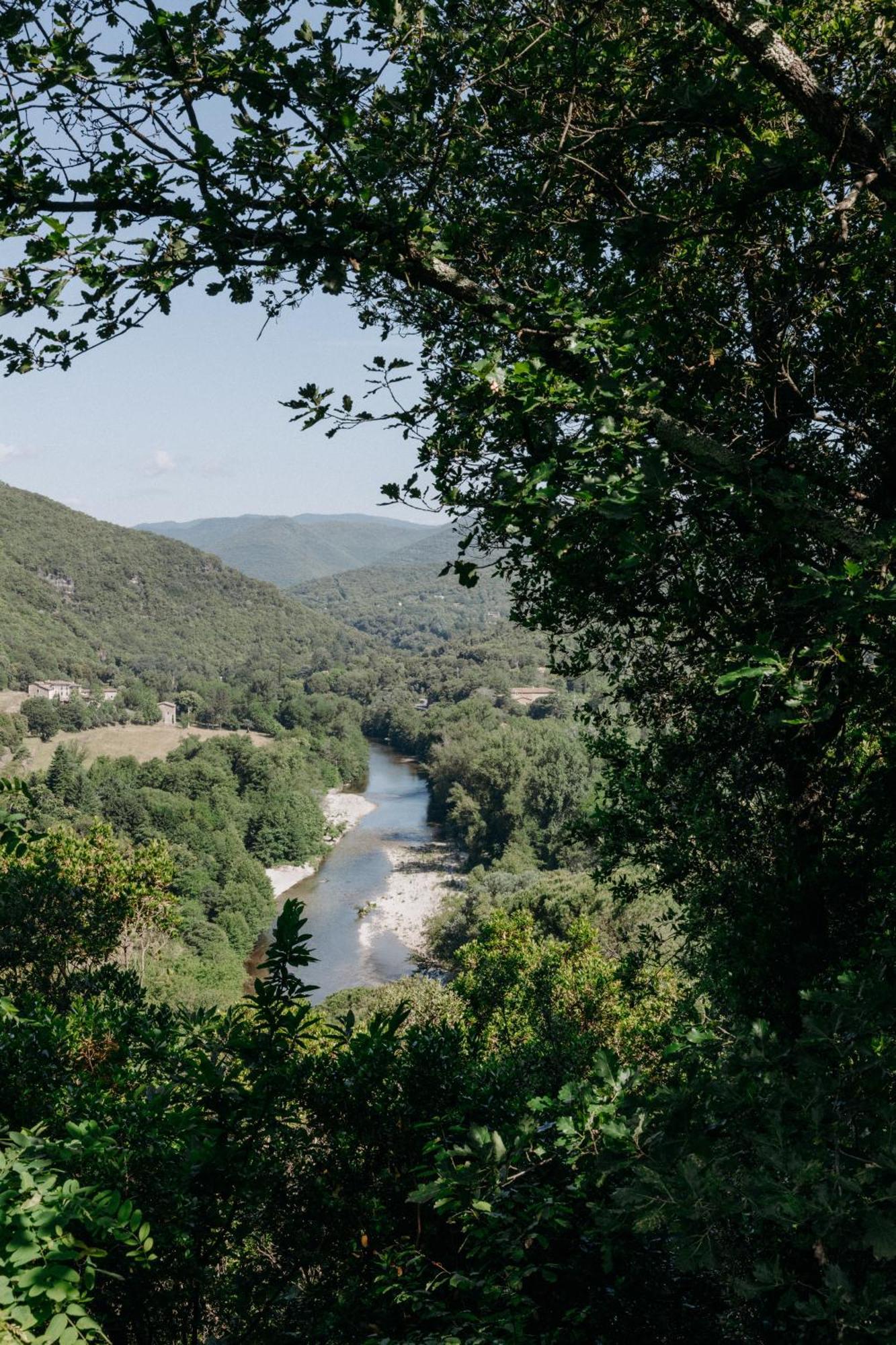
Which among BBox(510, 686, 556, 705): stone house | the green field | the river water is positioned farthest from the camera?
BBox(510, 686, 556, 705): stone house

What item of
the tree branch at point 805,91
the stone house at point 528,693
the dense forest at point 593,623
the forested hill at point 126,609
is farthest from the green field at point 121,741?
the tree branch at point 805,91

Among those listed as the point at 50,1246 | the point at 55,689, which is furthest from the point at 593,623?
the point at 55,689

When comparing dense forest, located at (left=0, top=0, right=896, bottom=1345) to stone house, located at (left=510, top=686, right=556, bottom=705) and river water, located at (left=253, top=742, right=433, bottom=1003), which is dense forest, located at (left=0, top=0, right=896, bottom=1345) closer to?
river water, located at (left=253, top=742, right=433, bottom=1003)

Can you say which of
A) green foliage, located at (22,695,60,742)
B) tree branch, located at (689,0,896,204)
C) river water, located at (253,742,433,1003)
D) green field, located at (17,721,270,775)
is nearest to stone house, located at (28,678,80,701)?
green field, located at (17,721,270,775)

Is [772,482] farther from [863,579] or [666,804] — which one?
[666,804]

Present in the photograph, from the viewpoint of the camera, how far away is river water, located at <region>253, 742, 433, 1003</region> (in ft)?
102

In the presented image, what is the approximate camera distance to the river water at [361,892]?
31.2m

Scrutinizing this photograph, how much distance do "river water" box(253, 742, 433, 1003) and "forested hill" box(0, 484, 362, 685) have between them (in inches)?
1870

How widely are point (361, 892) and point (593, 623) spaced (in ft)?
126

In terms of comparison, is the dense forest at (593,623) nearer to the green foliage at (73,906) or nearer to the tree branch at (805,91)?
the tree branch at (805,91)

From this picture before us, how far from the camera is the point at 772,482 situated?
271cm

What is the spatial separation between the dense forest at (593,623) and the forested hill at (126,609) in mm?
94234

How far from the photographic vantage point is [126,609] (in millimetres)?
123188

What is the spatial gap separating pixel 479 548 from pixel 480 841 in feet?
149
